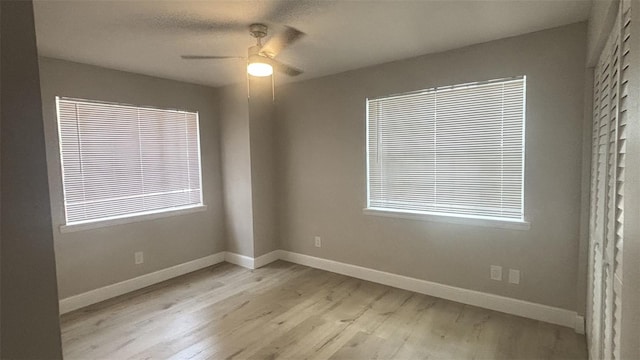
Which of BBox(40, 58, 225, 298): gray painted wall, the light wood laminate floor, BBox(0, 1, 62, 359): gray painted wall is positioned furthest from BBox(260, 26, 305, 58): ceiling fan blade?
the light wood laminate floor

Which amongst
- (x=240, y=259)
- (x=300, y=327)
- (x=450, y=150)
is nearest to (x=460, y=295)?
(x=450, y=150)

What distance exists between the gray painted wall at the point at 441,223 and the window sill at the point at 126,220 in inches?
45.8

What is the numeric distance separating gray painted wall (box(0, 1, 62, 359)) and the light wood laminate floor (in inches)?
81.8

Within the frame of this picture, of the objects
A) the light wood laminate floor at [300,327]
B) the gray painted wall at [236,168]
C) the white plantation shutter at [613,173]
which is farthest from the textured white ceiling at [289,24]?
the light wood laminate floor at [300,327]

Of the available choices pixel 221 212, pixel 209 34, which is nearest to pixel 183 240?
pixel 221 212

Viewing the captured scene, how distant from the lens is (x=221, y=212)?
4.54 meters

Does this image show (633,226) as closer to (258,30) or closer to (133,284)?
(258,30)

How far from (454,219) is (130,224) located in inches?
132

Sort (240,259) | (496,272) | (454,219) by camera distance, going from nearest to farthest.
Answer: (496,272)
(454,219)
(240,259)

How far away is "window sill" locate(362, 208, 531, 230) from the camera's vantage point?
2840 millimetres

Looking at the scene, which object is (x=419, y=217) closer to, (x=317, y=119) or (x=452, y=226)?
(x=452, y=226)

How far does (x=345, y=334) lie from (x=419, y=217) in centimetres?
135

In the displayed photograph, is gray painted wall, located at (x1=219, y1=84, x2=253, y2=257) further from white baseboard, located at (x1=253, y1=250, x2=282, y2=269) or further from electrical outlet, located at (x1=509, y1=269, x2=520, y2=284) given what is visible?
electrical outlet, located at (x1=509, y1=269, x2=520, y2=284)

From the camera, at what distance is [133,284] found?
3645 millimetres
